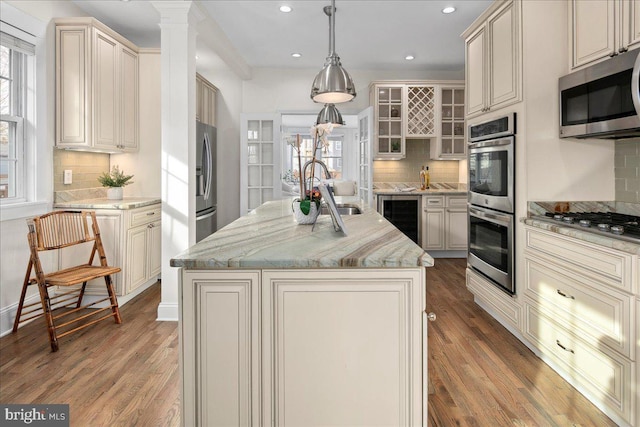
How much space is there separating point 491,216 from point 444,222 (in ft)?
8.56

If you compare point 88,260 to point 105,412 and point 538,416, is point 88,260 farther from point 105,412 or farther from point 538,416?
point 538,416

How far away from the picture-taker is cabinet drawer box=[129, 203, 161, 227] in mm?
3803

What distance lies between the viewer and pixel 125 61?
418 cm

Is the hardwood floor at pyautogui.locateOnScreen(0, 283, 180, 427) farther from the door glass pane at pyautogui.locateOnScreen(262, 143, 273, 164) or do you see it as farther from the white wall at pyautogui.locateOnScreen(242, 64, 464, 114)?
the white wall at pyautogui.locateOnScreen(242, 64, 464, 114)

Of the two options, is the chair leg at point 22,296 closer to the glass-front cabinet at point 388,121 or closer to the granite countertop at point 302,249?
the granite countertop at point 302,249

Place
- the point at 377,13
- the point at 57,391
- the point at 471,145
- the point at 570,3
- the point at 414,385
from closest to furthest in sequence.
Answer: the point at 414,385 < the point at 57,391 < the point at 570,3 < the point at 471,145 < the point at 377,13

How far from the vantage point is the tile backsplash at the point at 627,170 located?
2.56 meters

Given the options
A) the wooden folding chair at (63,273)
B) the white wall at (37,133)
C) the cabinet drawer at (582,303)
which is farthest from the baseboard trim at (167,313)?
the cabinet drawer at (582,303)

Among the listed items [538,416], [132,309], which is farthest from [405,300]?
[132,309]

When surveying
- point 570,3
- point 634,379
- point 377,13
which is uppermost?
point 377,13

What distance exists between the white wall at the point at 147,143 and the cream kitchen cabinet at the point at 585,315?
3.72 m

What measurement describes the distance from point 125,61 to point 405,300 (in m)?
3.96

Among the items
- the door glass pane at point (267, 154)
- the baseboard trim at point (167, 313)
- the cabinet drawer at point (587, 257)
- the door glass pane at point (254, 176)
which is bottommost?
the baseboard trim at point (167, 313)

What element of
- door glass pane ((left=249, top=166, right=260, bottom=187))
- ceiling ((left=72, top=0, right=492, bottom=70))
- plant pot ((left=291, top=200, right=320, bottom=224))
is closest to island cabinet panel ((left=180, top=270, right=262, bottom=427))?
plant pot ((left=291, top=200, right=320, bottom=224))
